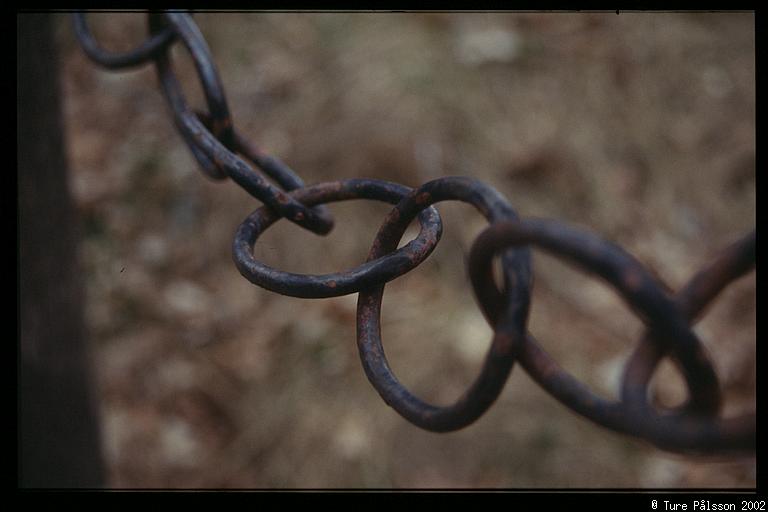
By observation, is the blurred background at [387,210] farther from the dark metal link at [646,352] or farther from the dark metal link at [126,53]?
the dark metal link at [646,352]

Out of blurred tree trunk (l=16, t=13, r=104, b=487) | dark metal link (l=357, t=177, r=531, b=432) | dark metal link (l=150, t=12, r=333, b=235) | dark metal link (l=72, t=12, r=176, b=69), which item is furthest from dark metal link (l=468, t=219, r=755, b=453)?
blurred tree trunk (l=16, t=13, r=104, b=487)

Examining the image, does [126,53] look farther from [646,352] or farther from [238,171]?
[646,352]

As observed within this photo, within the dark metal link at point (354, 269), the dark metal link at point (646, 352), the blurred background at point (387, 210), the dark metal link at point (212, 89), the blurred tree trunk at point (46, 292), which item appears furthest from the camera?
the blurred background at point (387, 210)

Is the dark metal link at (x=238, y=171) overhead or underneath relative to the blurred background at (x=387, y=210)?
overhead

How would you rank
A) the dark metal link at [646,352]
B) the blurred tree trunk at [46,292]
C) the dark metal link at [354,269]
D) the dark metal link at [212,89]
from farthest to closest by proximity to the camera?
the blurred tree trunk at [46,292]
the dark metal link at [212,89]
the dark metal link at [354,269]
the dark metal link at [646,352]

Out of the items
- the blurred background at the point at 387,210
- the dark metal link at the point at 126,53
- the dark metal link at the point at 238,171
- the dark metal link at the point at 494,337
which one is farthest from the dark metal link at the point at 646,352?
the blurred background at the point at 387,210

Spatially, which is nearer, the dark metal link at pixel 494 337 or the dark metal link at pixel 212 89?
the dark metal link at pixel 494 337
